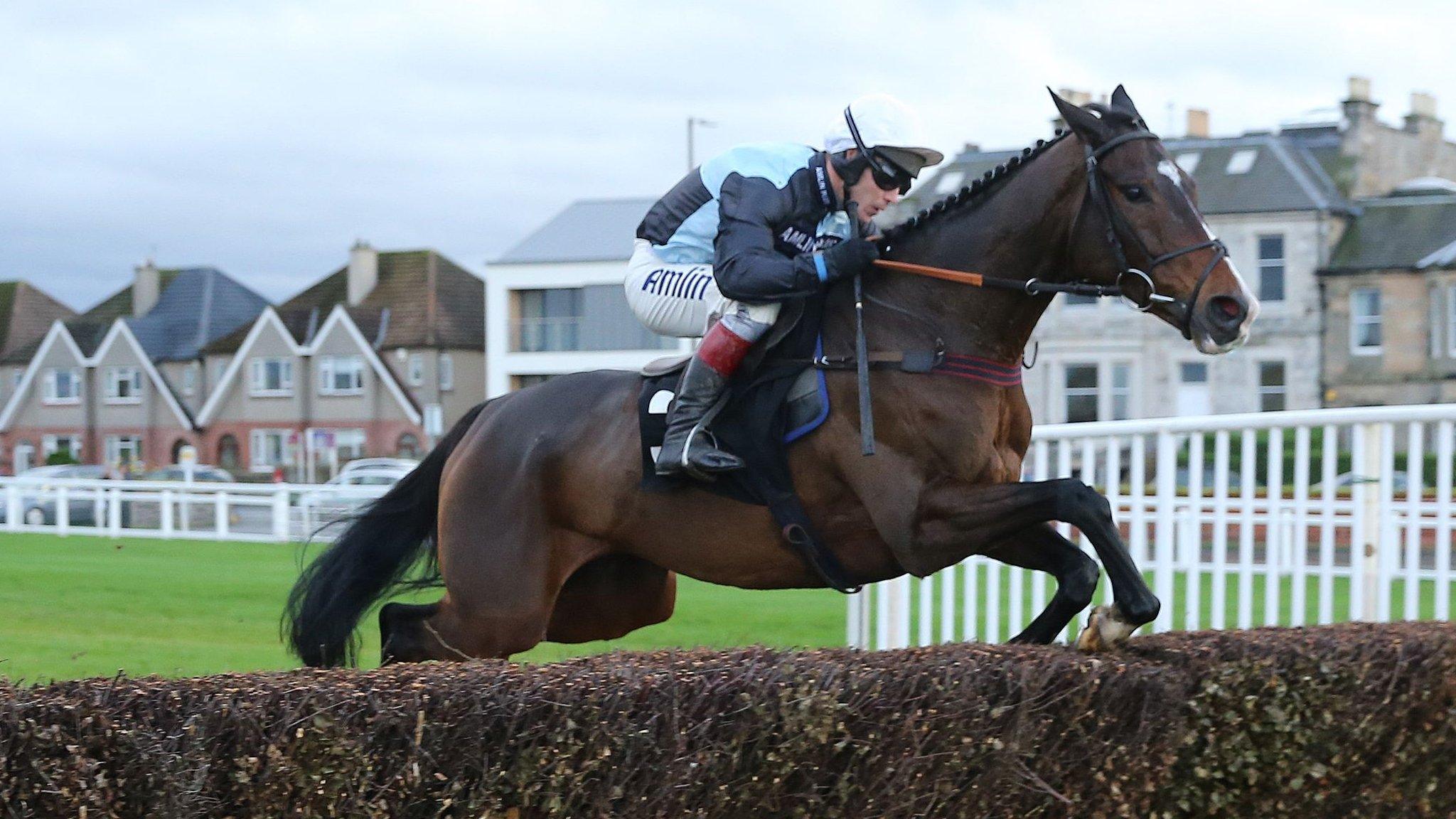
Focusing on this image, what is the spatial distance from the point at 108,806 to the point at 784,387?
2.21 meters

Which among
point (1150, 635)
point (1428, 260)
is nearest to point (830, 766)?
point (1150, 635)

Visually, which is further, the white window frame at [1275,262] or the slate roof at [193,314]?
the slate roof at [193,314]

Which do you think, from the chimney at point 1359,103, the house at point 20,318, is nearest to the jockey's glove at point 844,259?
the chimney at point 1359,103

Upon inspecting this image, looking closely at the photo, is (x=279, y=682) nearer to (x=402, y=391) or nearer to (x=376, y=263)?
(x=402, y=391)

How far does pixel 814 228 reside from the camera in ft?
15.7

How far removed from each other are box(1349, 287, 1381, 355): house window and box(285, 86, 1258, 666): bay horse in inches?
1209

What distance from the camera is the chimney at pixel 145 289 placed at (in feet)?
188

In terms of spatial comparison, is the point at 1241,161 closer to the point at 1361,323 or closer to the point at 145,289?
the point at 1361,323

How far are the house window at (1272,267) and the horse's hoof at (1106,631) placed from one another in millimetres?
31408

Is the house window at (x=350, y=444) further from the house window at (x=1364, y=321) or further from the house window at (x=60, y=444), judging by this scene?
the house window at (x=1364, y=321)

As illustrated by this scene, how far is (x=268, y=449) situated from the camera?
1976 inches

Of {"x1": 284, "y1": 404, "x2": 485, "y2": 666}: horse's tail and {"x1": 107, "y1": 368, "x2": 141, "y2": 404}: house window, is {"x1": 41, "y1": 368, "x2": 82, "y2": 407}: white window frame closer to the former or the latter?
{"x1": 107, "y1": 368, "x2": 141, "y2": 404}: house window

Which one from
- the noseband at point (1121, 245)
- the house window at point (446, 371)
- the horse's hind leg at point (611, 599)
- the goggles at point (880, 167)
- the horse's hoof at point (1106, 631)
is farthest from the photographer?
the house window at point (446, 371)

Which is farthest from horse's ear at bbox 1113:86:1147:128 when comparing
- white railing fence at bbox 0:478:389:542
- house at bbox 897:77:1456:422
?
house at bbox 897:77:1456:422
